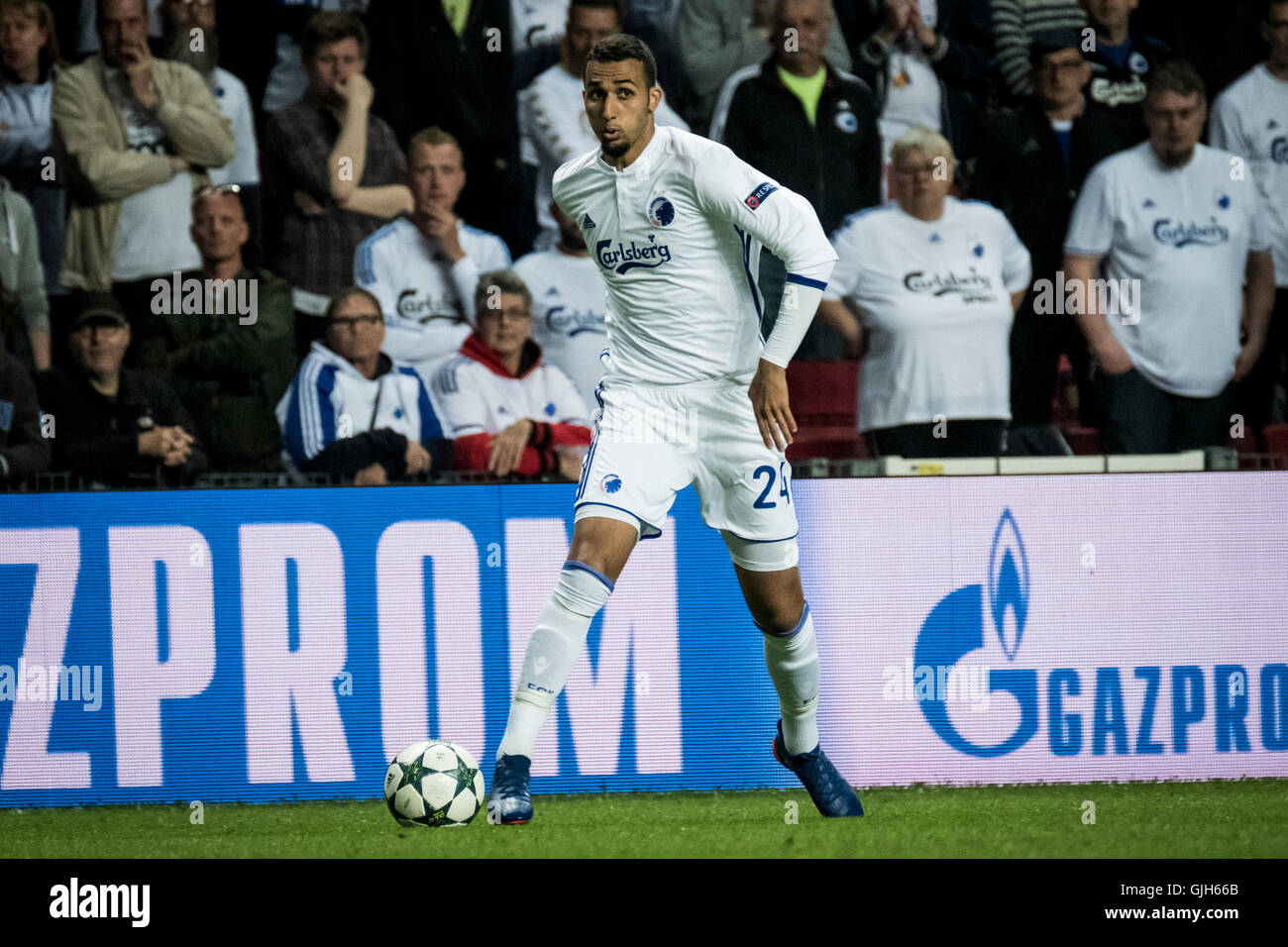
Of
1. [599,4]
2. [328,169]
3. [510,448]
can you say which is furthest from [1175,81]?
[328,169]

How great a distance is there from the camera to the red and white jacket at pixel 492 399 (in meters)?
7.28

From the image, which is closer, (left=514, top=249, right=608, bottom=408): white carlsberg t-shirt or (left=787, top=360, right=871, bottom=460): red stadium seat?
(left=787, top=360, right=871, bottom=460): red stadium seat

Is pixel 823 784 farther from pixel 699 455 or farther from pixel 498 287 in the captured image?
pixel 498 287

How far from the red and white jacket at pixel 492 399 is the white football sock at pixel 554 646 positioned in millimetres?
2671

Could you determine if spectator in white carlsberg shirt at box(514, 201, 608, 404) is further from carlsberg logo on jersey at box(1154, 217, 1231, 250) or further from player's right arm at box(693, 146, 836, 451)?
carlsberg logo on jersey at box(1154, 217, 1231, 250)

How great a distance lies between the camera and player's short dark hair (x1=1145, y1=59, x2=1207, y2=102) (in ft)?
26.0

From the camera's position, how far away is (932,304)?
25.1 ft

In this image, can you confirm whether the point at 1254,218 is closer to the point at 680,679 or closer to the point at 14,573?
the point at 680,679

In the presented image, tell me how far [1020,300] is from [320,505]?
3.76m

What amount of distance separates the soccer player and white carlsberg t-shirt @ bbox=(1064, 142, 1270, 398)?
3.43 metres


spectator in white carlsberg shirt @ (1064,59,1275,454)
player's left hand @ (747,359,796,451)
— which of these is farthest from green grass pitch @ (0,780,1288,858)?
spectator in white carlsberg shirt @ (1064,59,1275,454)

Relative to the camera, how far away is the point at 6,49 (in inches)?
303

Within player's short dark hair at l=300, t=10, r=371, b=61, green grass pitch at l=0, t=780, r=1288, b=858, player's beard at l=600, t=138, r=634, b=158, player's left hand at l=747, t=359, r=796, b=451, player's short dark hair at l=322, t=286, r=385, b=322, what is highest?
player's short dark hair at l=300, t=10, r=371, b=61

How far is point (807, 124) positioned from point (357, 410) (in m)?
2.67
